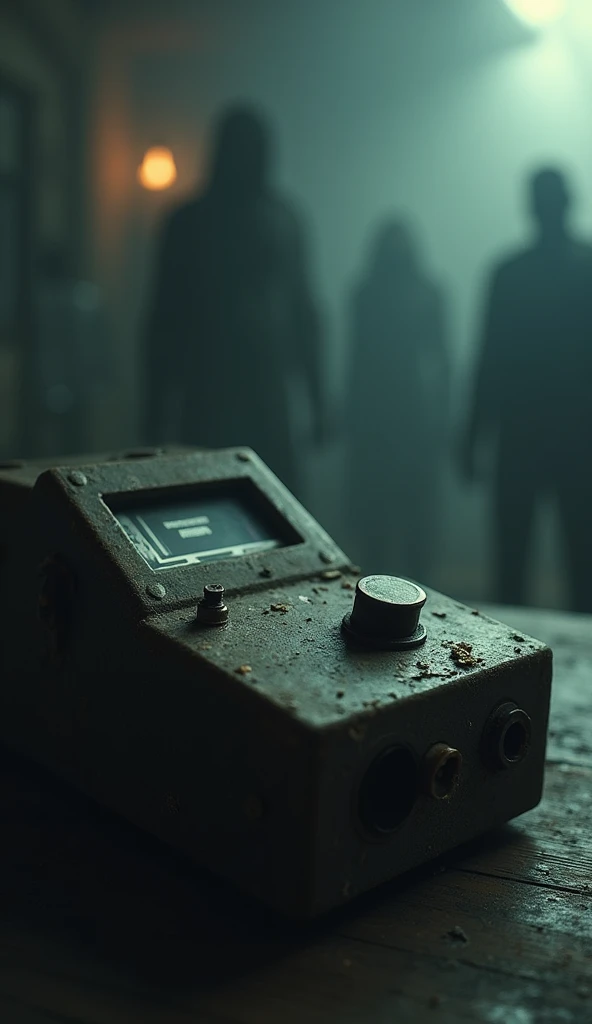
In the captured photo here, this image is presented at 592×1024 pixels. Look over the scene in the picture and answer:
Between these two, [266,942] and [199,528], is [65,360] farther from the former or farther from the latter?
[266,942]

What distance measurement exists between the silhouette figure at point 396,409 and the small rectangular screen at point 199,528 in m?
2.48

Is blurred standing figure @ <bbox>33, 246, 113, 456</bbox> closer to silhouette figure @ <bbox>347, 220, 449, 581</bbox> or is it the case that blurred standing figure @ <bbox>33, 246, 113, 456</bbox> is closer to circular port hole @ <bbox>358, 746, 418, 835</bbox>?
silhouette figure @ <bbox>347, 220, 449, 581</bbox>

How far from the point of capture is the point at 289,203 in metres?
3.05

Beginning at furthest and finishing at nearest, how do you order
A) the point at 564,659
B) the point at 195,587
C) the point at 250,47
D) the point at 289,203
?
the point at 250,47, the point at 289,203, the point at 564,659, the point at 195,587

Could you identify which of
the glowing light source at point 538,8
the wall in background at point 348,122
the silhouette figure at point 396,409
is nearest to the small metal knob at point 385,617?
the silhouette figure at point 396,409

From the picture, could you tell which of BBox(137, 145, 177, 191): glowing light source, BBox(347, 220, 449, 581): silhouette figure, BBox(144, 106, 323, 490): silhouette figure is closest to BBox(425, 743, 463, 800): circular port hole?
BBox(144, 106, 323, 490): silhouette figure

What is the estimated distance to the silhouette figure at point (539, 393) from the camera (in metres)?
3.01

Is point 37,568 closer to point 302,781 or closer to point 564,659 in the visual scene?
point 302,781

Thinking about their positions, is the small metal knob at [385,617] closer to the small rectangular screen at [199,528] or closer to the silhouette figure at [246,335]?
the small rectangular screen at [199,528]

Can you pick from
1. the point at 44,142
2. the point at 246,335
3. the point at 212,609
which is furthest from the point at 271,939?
the point at 44,142

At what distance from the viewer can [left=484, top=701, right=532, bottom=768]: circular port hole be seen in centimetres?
88

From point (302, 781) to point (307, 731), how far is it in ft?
0.12

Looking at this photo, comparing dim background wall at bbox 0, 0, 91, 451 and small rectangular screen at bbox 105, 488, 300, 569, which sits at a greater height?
dim background wall at bbox 0, 0, 91, 451

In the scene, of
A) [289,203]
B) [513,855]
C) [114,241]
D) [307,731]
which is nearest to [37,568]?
[307,731]
